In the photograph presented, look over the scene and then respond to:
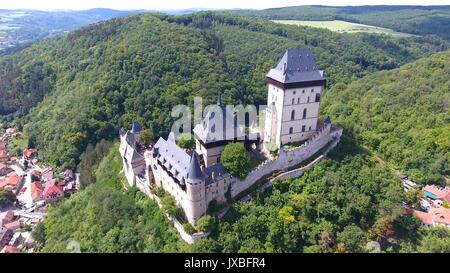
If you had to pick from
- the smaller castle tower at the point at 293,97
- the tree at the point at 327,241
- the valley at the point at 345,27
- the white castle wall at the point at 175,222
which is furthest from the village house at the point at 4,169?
the valley at the point at 345,27

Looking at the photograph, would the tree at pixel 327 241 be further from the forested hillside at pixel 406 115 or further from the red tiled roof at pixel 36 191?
the red tiled roof at pixel 36 191

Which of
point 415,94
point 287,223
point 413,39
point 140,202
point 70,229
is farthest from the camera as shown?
point 413,39

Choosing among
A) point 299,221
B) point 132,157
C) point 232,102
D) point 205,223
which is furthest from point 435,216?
point 232,102

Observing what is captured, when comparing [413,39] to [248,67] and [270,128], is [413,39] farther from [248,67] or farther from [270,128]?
[270,128]

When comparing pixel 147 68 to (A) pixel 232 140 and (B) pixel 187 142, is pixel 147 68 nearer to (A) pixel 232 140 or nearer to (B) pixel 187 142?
(B) pixel 187 142

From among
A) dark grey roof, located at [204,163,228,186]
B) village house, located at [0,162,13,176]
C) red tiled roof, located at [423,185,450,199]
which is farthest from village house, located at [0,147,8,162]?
red tiled roof, located at [423,185,450,199]
